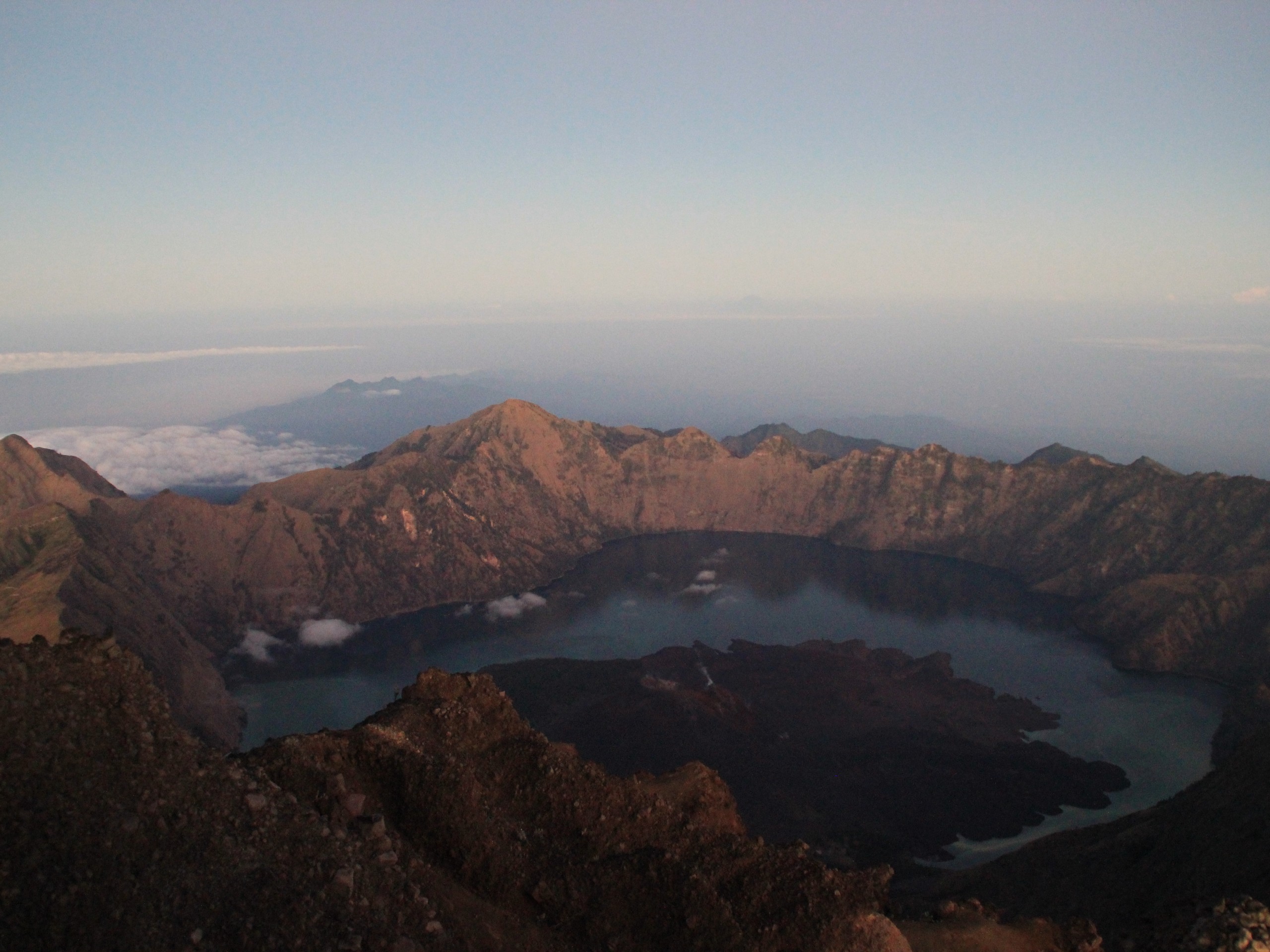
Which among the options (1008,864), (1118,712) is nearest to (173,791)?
(1008,864)

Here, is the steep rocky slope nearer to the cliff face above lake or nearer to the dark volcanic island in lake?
the dark volcanic island in lake

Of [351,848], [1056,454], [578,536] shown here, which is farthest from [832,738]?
[1056,454]

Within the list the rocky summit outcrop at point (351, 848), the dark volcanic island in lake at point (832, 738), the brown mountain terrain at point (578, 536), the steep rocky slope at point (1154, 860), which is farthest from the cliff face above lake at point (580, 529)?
the rocky summit outcrop at point (351, 848)

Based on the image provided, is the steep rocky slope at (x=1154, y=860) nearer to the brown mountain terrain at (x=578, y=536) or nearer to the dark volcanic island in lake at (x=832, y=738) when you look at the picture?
the brown mountain terrain at (x=578, y=536)

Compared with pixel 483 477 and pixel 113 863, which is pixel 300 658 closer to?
pixel 483 477

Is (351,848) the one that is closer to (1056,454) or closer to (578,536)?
(578,536)
